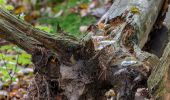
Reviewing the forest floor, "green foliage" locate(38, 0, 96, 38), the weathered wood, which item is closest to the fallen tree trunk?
the weathered wood

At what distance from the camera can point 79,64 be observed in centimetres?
275

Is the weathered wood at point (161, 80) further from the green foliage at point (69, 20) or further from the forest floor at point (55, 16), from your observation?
the green foliage at point (69, 20)

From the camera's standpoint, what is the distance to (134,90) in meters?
2.62

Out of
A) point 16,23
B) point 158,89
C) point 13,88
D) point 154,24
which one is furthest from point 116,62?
point 13,88

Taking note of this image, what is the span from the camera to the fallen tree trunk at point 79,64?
261 cm

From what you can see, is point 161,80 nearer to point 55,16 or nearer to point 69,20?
point 69,20

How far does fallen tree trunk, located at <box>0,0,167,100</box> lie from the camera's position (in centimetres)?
261

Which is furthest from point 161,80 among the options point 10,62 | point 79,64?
point 10,62

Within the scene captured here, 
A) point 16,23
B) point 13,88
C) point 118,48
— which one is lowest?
point 13,88

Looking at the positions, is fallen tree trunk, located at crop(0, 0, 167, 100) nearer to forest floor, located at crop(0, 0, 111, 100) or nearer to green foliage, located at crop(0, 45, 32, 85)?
green foliage, located at crop(0, 45, 32, 85)

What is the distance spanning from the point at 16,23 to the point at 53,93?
0.61 meters

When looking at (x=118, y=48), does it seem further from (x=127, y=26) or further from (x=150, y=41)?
(x=150, y=41)

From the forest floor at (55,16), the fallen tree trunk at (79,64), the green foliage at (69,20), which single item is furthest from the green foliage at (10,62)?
the green foliage at (69,20)

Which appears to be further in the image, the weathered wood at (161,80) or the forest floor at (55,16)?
the forest floor at (55,16)
